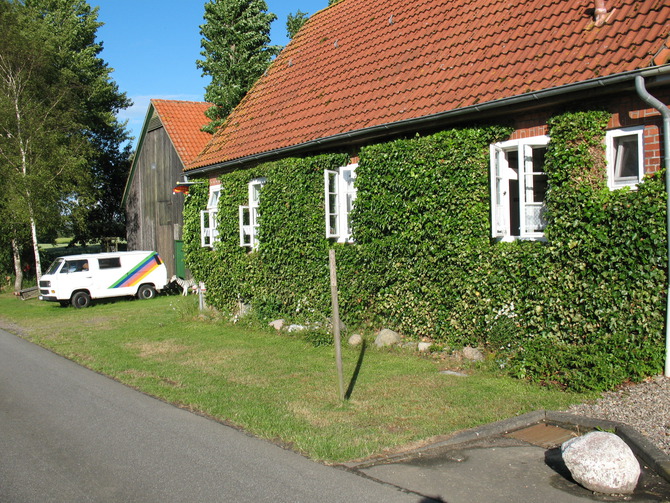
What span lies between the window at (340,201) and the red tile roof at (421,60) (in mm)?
903

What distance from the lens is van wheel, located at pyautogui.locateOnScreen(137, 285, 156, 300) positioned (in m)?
23.3

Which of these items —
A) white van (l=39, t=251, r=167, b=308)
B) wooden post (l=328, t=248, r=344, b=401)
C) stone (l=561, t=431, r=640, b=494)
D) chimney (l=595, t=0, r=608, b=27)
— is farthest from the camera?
white van (l=39, t=251, r=167, b=308)

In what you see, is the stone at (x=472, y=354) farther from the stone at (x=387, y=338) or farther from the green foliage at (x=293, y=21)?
the green foliage at (x=293, y=21)

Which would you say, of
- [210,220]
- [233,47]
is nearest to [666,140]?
[210,220]

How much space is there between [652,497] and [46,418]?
643 centimetres

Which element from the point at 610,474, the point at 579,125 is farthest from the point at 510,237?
the point at 610,474

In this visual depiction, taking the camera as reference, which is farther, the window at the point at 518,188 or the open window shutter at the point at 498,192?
the open window shutter at the point at 498,192

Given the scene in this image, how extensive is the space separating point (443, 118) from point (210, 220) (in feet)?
27.4

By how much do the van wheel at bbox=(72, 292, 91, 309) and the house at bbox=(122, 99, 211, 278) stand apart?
509cm

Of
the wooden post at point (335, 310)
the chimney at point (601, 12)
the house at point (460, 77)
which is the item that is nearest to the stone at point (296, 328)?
the house at point (460, 77)

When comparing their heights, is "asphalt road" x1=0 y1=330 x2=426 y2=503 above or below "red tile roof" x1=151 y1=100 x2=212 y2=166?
below

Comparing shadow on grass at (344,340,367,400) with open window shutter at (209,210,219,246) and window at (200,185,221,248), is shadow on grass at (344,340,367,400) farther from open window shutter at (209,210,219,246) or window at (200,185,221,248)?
window at (200,185,221,248)

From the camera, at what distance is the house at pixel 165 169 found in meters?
26.3

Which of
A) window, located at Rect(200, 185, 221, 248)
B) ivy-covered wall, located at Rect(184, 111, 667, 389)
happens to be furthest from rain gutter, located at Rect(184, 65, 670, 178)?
window, located at Rect(200, 185, 221, 248)
